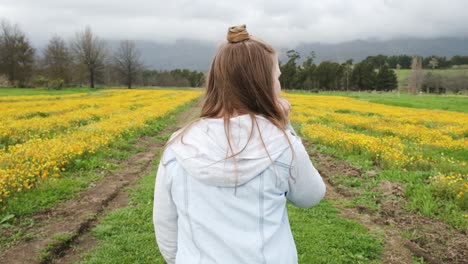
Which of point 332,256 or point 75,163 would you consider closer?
point 332,256

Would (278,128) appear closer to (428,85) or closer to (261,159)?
(261,159)

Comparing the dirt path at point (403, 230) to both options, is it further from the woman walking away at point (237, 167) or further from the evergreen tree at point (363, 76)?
the evergreen tree at point (363, 76)

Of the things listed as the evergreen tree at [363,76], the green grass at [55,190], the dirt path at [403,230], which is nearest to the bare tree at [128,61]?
the evergreen tree at [363,76]

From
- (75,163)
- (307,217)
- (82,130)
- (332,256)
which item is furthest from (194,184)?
(82,130)

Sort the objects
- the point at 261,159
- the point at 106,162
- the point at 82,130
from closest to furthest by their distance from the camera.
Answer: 1. the point at 261,159
2. the point at 106,162
3. the point at 82,130

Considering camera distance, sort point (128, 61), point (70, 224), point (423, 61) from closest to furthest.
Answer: point (70, 224)
point (128, 61)
point (423, 61)

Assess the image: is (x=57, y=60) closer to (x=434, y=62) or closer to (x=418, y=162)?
(x=418, y=162)

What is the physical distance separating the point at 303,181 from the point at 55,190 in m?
7.18

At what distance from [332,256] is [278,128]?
13.6 feet

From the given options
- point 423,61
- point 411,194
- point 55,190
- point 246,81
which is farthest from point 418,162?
point 423,61

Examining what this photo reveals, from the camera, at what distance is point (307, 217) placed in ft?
23.1

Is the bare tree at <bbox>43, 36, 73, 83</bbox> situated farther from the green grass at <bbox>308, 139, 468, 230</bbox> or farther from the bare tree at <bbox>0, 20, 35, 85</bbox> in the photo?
the green grass at <bbox>308, 139, 468, 230</bbox>

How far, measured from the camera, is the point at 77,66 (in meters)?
79.1

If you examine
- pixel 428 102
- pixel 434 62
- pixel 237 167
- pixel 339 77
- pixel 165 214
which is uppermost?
pixel 434 62
